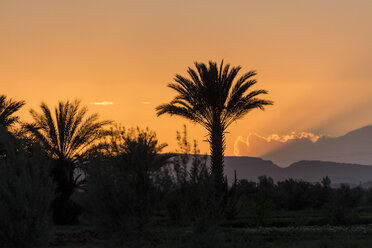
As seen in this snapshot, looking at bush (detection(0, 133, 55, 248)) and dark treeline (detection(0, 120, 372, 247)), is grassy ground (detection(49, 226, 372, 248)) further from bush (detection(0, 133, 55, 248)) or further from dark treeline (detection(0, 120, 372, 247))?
bush (detection(0, 133, 55, 248))

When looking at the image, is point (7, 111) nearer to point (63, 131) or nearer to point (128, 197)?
point (63, 131)

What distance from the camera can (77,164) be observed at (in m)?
35.1

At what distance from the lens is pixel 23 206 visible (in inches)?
535

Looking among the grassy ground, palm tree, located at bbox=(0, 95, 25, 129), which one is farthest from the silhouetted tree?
the grassy ground

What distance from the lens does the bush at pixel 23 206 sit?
536 inches

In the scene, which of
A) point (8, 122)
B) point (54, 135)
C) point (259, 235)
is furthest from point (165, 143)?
point (259, 235)

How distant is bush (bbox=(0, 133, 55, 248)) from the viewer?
13.6 metres

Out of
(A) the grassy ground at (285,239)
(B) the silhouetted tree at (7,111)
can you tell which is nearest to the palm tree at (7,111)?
(B) the silhouetted tree at (7,111)

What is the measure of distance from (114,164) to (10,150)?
113 inches

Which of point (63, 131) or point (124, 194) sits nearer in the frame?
point (124, 194)

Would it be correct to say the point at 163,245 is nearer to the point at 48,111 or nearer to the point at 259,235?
the point at 259,235

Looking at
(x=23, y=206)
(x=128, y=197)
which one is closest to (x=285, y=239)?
(x=128, y=197)


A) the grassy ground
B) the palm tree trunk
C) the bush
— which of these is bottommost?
the grassy ground

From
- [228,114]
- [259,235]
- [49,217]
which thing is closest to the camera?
[49,217]
